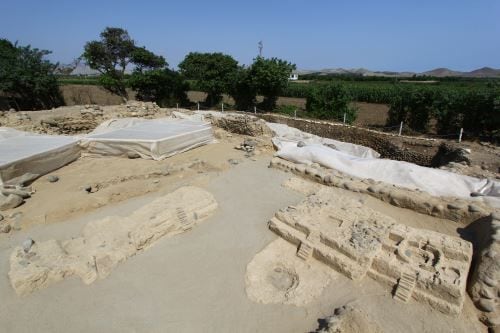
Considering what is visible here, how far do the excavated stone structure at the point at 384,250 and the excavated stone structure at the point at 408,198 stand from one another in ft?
3.81

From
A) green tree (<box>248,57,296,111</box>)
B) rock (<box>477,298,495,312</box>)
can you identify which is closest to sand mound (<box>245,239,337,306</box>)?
rock (<box>477,298,495,312</box>)

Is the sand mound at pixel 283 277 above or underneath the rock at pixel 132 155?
underneath

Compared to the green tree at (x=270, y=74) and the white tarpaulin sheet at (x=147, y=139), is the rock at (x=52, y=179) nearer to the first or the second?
the white tarpaulin sheet at (x=147, y=139)

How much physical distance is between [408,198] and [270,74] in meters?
12.8

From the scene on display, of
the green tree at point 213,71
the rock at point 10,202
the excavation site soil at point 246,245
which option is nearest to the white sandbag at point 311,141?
the excavation site soil at point 246,245

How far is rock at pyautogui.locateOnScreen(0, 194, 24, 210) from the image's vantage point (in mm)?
5500

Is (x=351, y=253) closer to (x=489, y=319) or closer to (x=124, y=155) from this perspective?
(x=489, y=319)

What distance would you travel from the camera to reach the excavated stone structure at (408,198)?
17.7 feet

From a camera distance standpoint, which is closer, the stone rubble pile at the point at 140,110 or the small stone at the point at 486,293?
the small stone at the point at 486,293

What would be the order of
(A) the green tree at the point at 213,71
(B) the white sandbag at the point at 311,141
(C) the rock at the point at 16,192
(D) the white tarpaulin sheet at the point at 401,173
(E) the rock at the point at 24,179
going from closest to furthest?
(C) the rock at the point at 16,192 → (D) the white tarpaulin sheet at the point at 401,173 → (E) the rock at the point at 24,179 → (B) the white sandbag at the point at 311,141 → (A) the green tree at the point at 213,71

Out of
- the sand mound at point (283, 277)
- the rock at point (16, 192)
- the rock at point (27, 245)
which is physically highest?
the rock at point (16, 192)

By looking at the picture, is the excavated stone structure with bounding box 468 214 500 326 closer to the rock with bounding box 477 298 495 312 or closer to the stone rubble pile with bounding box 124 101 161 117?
the rock with bounding box 477 298 495 312

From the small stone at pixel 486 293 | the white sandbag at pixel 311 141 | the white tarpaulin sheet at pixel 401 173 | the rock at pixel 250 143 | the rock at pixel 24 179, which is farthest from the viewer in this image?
the white sandbag at pixel 311 141

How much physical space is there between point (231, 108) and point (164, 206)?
50.4 feet
